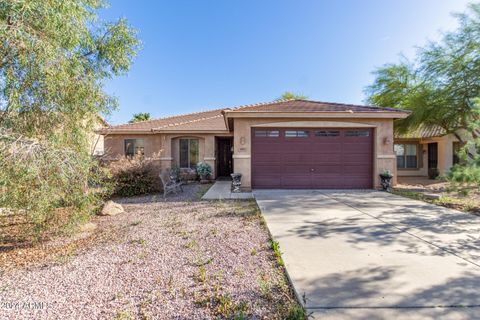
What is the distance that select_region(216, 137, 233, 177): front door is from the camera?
1741 centimetres

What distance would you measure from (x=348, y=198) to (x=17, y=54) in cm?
963

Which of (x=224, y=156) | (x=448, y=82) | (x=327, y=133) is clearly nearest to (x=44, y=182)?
(x=327, y=133)

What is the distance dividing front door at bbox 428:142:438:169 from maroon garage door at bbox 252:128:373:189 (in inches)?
400

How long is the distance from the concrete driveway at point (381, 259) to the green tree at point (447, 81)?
26.9ft

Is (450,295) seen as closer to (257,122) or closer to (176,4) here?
(257,122)

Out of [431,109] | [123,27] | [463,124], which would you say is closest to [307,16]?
[431,109]

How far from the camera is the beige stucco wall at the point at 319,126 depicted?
10.8 m

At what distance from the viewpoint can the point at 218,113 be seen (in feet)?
67.8

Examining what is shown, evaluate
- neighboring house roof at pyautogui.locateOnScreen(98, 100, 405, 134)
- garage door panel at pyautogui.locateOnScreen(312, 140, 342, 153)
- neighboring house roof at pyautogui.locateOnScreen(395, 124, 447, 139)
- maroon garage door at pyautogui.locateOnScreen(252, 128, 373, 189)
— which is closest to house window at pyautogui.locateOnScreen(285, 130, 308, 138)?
maroon garage door at pyautogui.locateOnScreen(252, 128, 373, 189)

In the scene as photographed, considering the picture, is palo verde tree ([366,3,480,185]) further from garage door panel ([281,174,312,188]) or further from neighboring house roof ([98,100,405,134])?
garage door panel ([281,174,312,188])

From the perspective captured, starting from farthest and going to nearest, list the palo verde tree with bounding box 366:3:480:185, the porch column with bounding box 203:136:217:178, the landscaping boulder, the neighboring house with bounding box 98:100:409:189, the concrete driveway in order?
1. the porch column with bounding box 203:136:217:178
2. the palo verde tree with bounding box 366:3:480:185
3. the neighboring house with bounding box 98:100:409:189
4. the landscaping boulder
5. the concrete driveway

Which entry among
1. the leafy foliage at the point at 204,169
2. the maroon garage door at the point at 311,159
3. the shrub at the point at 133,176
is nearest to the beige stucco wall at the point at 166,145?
the leafy foliage at the point at 204,169

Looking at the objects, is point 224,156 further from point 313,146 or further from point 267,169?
point 313,146

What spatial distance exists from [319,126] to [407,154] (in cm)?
1173
